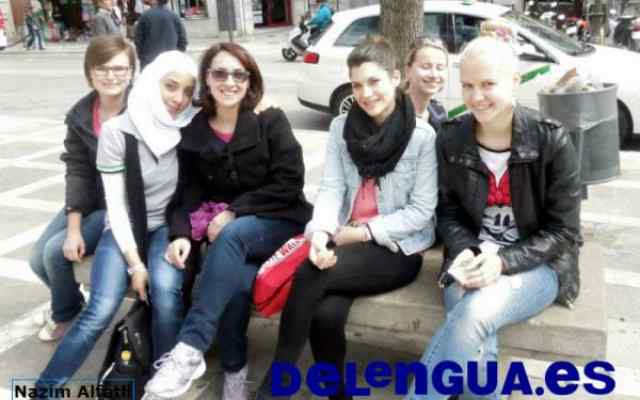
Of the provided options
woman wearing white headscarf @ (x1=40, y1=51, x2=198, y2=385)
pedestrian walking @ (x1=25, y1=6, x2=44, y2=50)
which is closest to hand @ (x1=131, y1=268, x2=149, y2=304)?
woman wearing white headscarf @ (x1=40, y1=51, x2=198, y2=385)

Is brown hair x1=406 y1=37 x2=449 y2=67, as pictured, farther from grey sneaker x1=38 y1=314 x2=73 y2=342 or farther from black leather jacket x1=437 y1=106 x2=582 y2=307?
grey sneaker x1=38 y1=314 x2=73 y2=342

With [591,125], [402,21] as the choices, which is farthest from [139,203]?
[402,21]

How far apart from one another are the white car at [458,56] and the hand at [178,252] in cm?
454

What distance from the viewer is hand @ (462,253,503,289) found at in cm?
254

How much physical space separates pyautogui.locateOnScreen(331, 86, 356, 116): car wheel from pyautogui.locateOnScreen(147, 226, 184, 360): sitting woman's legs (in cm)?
Answer: 590

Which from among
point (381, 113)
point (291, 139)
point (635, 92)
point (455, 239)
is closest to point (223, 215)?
point (291, 139)

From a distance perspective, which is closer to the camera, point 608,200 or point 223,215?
point 223,215

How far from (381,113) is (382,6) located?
2.42 m

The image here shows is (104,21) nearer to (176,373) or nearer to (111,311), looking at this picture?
(111,311)

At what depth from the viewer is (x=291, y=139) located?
10.6 feet

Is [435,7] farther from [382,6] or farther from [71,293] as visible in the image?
[71,293]

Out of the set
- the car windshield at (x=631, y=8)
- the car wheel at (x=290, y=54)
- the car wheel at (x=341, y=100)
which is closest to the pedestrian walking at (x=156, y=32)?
the car wheel at (x=341, y=100)

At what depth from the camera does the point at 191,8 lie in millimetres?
26172

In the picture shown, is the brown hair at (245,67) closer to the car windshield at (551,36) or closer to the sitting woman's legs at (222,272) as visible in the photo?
the sitting woman's legs at (222,272)
